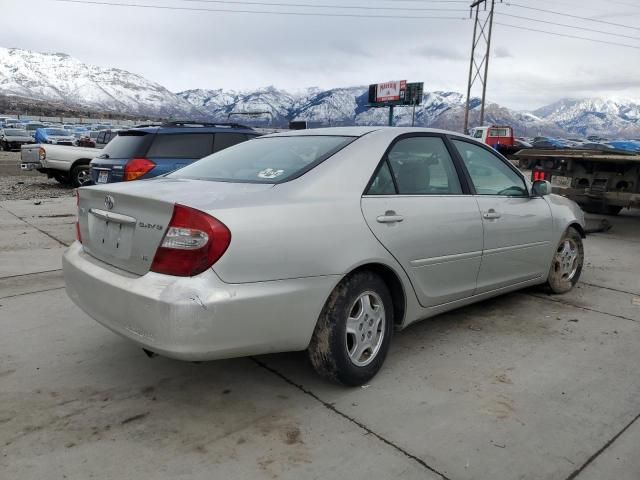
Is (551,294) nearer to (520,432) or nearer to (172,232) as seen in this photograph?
(520,432)

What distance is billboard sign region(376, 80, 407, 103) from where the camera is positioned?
2815 inches

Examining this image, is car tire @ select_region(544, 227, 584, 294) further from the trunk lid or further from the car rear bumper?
the trunk lid

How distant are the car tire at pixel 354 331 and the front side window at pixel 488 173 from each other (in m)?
1.33

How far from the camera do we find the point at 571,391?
10.1 ft

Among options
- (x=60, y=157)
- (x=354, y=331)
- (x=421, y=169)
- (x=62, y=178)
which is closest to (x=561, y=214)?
(x=421, y=169)

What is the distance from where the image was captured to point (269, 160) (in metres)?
3.39

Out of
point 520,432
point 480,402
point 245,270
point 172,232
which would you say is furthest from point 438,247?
point 172,232

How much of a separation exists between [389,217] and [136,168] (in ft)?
17.0

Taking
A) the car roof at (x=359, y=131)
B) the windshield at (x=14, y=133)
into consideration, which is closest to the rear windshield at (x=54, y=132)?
the windshield at (x=14, y=133)

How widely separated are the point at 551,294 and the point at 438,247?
2.14 meters

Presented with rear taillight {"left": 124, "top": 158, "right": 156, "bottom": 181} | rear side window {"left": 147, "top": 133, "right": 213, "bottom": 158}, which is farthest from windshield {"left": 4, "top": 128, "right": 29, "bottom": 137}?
rear taillight {"left": 124, "top": 158, "right": 156, "bottom": 181}

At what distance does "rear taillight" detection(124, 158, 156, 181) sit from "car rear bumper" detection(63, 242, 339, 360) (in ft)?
15.4

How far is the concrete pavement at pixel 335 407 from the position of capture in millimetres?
2363

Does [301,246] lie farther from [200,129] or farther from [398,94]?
[398,94]
